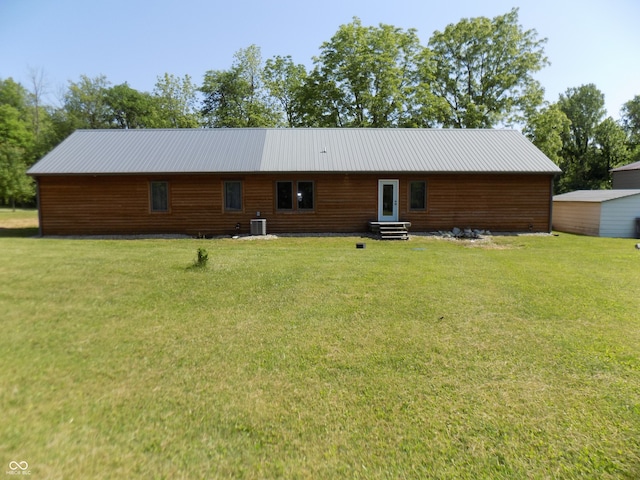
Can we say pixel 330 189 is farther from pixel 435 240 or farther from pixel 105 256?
pixel 105 256

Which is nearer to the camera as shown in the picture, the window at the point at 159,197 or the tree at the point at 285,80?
the window at the point at 159,197

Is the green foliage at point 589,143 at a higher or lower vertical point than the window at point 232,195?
higher

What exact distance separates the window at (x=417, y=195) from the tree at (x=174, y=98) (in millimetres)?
31313

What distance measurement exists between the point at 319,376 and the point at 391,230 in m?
12.5

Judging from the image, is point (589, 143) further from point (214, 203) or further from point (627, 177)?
point (214, 203)

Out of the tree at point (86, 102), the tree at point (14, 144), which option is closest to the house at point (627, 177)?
the tree at point (14, 144)

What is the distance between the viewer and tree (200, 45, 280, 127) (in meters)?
37.9

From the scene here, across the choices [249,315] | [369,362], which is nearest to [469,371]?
[369,362]

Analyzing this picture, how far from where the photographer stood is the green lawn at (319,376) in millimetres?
2789

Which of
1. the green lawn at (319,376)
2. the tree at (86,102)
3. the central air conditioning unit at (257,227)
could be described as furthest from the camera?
the tree at (86,102)

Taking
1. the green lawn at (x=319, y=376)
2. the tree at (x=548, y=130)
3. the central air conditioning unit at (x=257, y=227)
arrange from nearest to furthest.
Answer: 1. the green lawn at (x=319, y=376)
2. the central air conditioning unit at (x=257, y=227)
3. the tree at (x=548, y=130)

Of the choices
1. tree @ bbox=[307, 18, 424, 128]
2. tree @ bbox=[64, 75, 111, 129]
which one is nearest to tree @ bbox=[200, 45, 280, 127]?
tree @ bbox=[307, 18, 424, 128]

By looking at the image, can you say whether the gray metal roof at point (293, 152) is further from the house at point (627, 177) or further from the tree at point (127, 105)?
the tree at point (127, 105)

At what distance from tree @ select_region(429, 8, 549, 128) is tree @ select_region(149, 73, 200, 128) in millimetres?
25641
